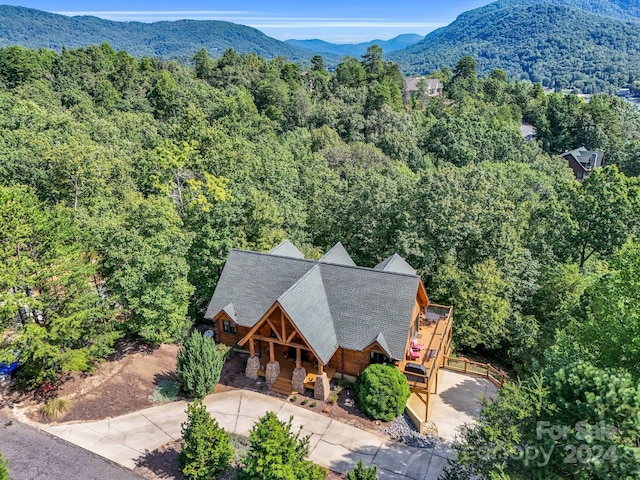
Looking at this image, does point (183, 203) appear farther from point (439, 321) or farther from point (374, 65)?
point (374, 65)

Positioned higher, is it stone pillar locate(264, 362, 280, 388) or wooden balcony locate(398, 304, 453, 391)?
wooden balcony locate(398, 304, 453, 391)

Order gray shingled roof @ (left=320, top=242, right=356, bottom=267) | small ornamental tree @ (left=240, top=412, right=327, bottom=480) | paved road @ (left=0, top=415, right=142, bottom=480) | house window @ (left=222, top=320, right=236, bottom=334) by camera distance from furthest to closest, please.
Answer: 1. gray shingled roof @ (left=320, top=242, right=356, bottom=267)
2. house window @ (left=222, top=320, right=236, bottom=334)
3. paved road @ (left=0, top=415, right=142, bottom=480)
4. small ornamental tree @ (left=240, top=412, right=327, bottom=480)

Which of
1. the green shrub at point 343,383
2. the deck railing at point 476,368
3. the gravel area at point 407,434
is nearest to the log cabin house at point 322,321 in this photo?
the green shrub at point 343,383

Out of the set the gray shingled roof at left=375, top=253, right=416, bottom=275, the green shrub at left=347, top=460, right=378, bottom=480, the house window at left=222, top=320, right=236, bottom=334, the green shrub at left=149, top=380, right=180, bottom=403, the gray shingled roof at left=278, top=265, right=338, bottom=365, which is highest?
the gray shingled roof at left=375, top=253, right=416, bottom=275

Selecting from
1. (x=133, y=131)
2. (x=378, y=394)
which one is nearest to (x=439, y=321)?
(x=378, y=394)

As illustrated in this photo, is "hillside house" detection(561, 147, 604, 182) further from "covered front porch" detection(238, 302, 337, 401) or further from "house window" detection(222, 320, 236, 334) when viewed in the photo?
"house window" detection(222, 320, 236, 334)

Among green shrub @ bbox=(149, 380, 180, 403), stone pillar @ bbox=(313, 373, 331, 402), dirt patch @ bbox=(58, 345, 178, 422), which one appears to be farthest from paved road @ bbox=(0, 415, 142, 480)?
stone pillar @ bbox=(313, 373, 331, 402)
